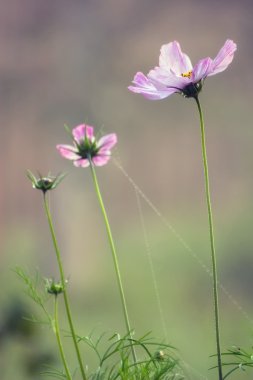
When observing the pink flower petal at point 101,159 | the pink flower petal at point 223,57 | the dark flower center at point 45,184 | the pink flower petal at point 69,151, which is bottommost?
the dark flower center at point 45,184

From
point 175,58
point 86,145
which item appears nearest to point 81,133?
point 86,145

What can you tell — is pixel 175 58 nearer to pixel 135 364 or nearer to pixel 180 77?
pixel 180 77

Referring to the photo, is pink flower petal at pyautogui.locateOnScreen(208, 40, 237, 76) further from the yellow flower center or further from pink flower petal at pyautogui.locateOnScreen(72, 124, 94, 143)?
pink flower petal at pyautogui.locateOnScreen(72, 124, 94, 143)

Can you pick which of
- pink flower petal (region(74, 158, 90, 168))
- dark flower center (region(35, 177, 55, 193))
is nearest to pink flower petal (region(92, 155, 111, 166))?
pink flower petal (region(74, 158, 90, 168))

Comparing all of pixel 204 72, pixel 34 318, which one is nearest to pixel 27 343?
pixel 34 318

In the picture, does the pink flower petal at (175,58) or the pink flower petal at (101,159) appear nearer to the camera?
the pink flower petal at (175,58)

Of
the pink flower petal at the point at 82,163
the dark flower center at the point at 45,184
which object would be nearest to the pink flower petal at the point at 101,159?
the pink flower petal at the point at 82,163

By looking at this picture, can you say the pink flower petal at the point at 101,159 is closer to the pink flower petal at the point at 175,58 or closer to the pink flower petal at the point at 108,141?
the pink flower petal at the point at 108,141

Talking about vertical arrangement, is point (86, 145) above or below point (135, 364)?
above

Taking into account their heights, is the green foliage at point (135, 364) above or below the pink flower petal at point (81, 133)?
below

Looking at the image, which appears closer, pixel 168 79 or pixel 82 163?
pixel 168 79
